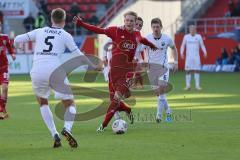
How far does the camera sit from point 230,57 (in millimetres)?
42344

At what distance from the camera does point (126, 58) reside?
16.1 m

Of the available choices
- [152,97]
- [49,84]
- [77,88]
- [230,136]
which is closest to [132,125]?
[230,136]

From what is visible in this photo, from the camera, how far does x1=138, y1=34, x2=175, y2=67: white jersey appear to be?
18578 mm

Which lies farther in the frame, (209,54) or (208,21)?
(208,21)

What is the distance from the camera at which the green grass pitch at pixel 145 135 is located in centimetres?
1248

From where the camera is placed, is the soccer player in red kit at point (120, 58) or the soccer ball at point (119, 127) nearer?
the soccer ball at point (119, 127)

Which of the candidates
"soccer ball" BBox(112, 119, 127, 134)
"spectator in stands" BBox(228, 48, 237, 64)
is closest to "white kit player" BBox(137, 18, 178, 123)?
"soccer ball" BBox(112, 119, 127, 134)

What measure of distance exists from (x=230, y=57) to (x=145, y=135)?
27782 millimetres

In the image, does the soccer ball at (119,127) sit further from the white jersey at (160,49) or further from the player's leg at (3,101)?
the player's leg at (3,101)

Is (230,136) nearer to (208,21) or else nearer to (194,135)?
(194,135)

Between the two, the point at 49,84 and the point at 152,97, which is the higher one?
the point at 49,84

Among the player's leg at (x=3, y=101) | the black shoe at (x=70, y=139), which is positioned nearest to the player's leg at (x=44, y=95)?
the black shoe at (x=70, y=139)

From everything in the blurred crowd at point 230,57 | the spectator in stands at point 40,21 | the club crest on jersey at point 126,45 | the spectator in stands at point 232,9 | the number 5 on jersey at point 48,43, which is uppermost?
the number 5 on jersey at point 48,43

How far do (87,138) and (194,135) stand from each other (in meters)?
2.03
